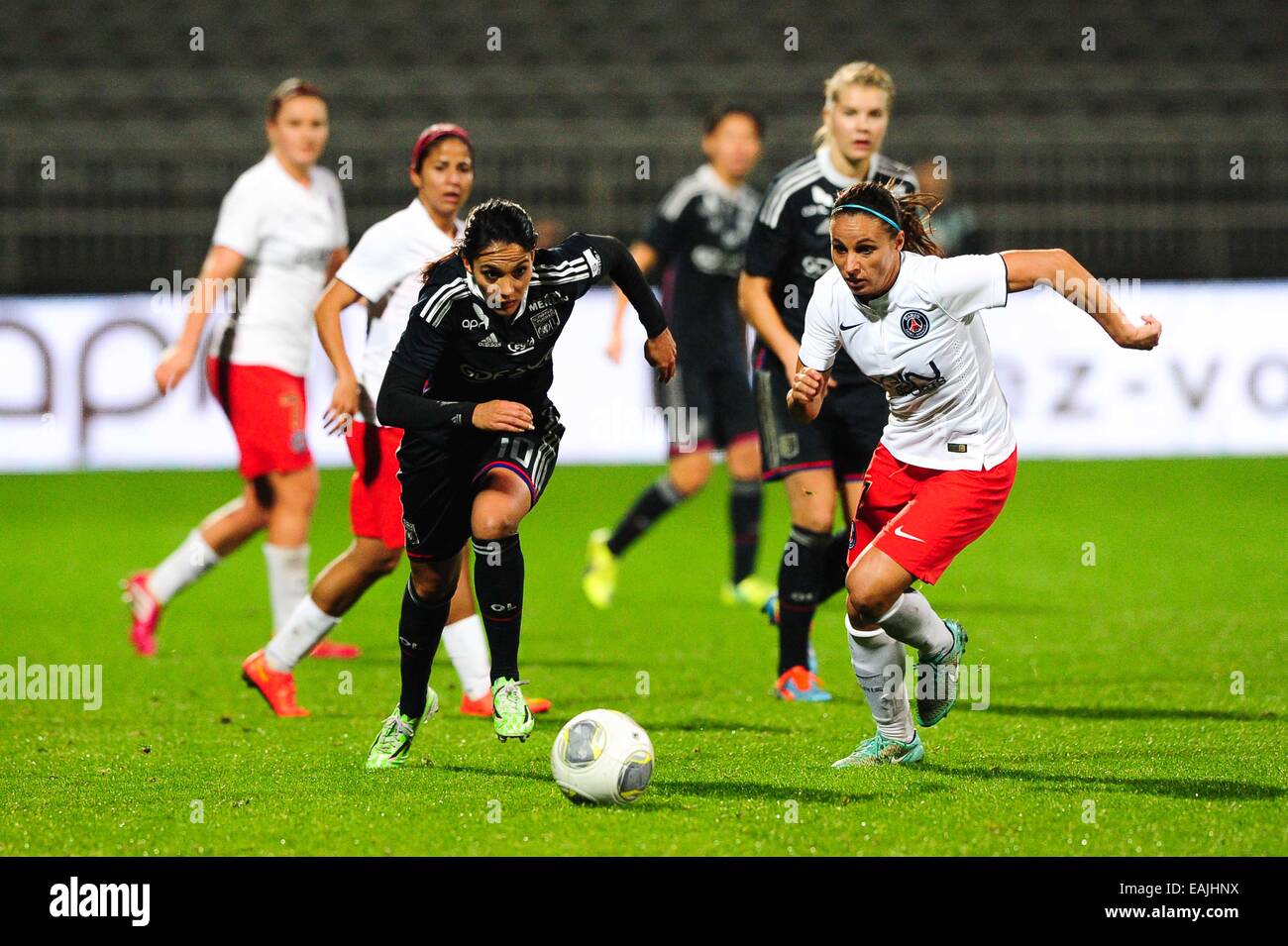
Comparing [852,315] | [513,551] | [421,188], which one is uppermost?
[421,188]

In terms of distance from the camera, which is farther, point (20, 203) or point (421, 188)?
point (20, 203)

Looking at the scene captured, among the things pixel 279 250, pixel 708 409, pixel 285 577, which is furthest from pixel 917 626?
pixel 708 409

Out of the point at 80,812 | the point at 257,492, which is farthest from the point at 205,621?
the point at 80,812

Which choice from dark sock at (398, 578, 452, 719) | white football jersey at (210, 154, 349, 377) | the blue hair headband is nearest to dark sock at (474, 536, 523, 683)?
dark sock at (398, 578, 452, 719)

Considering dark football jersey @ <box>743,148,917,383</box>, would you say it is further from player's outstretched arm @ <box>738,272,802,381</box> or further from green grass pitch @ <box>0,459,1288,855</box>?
green grass pitch @ <box>0,459,1288,855</box>

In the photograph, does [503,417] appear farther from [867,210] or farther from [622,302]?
[622,302]

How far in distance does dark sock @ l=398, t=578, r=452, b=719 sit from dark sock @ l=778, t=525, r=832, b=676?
1.77 m

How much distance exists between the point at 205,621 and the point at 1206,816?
6474mm

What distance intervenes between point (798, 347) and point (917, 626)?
5.60ft

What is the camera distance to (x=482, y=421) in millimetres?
5355

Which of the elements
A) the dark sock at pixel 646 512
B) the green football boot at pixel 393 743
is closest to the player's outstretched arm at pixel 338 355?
the green football boot at pixel 393 743

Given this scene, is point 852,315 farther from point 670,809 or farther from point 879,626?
point 670,809

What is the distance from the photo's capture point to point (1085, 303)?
540 cm

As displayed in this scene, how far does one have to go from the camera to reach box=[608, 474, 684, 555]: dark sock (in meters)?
10.4
